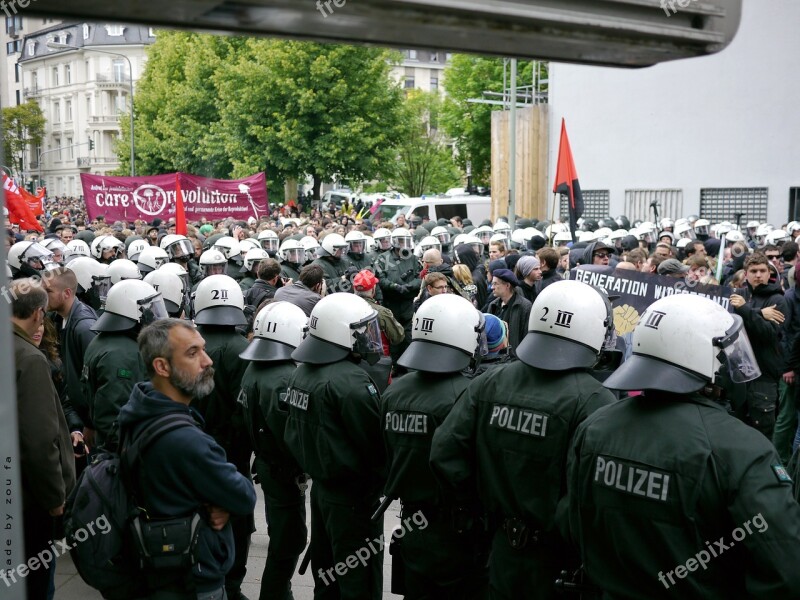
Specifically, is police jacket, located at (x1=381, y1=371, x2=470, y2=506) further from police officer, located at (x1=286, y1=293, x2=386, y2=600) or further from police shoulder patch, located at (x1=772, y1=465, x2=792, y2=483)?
police shoulder patch, located at (x1=772, y1=465, x2=792, y2=483)

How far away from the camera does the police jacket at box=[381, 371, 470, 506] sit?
15.3ft

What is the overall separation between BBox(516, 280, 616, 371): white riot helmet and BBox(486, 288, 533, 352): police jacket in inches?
167

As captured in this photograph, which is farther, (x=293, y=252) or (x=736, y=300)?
(x=293, y=252)

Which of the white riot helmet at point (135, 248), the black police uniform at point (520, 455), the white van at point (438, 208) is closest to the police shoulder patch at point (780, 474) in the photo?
the black police uniform at point (520, 455)

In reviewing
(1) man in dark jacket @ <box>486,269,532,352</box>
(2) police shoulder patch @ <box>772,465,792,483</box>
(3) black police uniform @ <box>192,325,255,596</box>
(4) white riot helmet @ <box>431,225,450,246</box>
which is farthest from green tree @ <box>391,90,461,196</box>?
(2) police shoulder patch @ <box>772,465,792,483</box>

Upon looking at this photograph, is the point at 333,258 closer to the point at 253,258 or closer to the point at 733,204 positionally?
the point at 253,258

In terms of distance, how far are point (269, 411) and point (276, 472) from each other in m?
0.40

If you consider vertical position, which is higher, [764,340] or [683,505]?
[683,505]

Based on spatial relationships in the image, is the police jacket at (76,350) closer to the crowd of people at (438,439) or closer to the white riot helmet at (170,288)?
the crowd of people at (438,439)

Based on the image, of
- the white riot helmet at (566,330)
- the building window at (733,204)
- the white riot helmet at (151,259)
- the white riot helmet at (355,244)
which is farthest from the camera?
the building window at (733,204)

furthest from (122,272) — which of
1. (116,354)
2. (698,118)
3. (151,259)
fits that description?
(698,118)

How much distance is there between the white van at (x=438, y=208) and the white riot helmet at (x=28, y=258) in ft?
65.5

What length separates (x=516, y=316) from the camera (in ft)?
29.0

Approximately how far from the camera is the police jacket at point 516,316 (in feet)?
28.6
